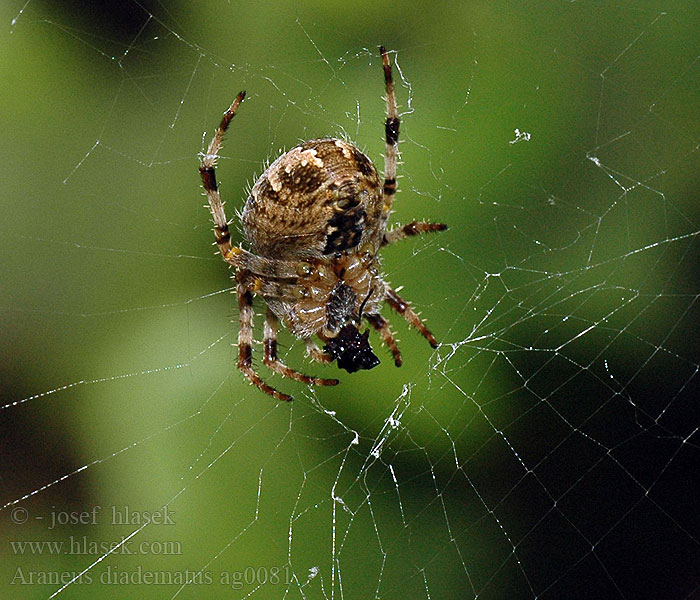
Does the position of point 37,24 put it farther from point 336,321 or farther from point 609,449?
point 609,449

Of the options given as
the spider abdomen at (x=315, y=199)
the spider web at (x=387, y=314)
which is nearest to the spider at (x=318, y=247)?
the spider abdomen at (x=315, y=199)

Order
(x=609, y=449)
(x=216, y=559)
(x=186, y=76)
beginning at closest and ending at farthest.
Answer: (x=216, y=559), (x=186, y=76), (x=609, y=449)

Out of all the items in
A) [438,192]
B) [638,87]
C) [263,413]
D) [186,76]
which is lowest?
[263,413]

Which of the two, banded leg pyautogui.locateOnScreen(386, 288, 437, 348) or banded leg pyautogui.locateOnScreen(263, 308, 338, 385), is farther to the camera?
banded leg pyautogui.locateOnScreen(386, 288, 437, 348)

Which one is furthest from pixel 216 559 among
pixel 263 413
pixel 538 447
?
pixel 538 447

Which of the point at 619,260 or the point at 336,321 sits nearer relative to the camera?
the point at 336,321

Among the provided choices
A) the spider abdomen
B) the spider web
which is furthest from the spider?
the spider web

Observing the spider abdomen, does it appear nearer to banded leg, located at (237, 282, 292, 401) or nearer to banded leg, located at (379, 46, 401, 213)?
Answer: banded leg, located at (379, 46, 401, 213)
